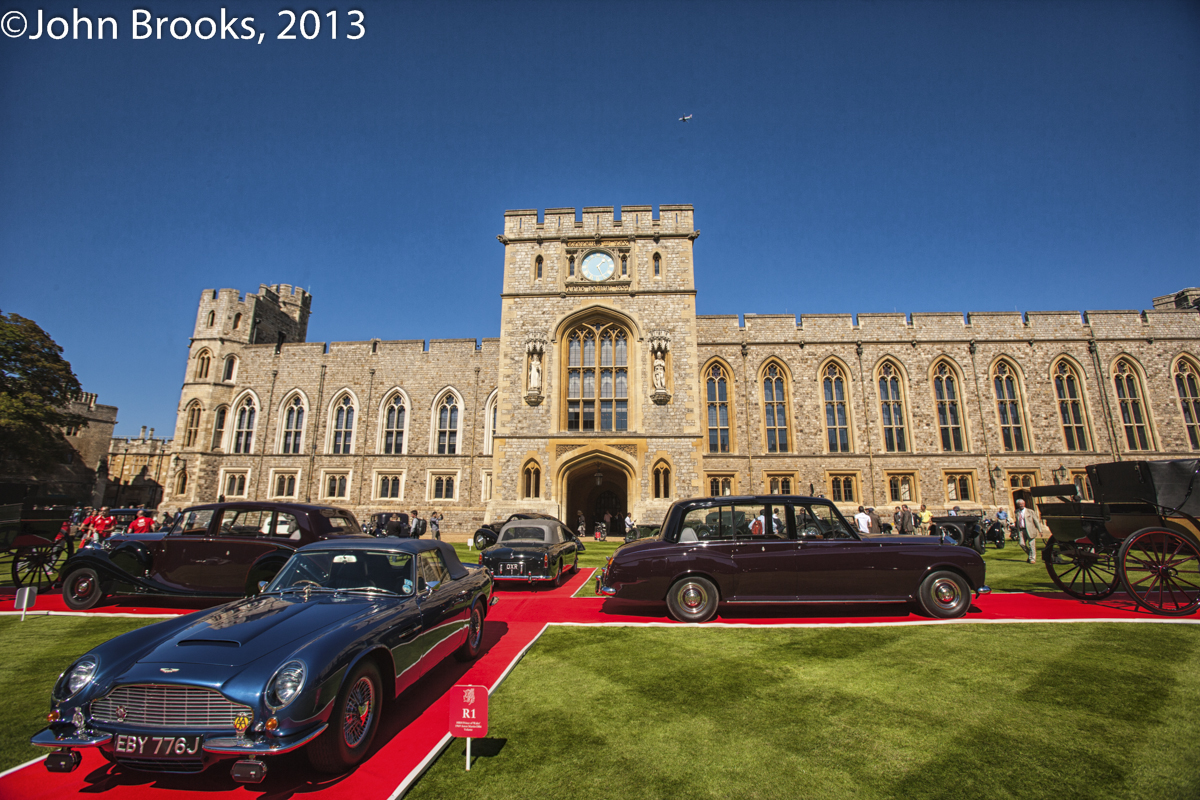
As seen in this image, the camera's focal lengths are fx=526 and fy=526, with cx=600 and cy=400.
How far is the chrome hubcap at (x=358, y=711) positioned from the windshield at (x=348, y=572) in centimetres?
93

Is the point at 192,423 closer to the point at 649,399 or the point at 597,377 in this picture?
the point at 597,377

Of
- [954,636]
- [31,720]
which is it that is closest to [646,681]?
[954,636]

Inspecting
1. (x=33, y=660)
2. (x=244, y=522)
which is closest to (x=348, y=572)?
(x=33, y=660)

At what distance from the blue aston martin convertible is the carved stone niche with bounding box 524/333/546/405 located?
15.8 metres

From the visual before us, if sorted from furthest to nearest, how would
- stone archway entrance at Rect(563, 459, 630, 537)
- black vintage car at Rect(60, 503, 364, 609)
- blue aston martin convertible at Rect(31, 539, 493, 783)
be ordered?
stone archway entrance at Rect(563, 459, 630, 537), black vintage car at Rect(60, 503, 364, 609), blue aston martin convertible at Rect(31, 539, 493, 783)

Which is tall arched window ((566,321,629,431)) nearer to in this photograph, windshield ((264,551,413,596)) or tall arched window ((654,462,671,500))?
tall arched window ((654,462,671,500))

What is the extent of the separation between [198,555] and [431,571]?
503cm

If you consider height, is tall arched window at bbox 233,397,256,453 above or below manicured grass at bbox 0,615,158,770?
above

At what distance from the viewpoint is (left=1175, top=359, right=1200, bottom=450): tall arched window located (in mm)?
23562

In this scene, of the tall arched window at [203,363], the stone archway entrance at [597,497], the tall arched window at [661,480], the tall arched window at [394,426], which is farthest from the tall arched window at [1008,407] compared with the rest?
the tall arched window at [203,363]

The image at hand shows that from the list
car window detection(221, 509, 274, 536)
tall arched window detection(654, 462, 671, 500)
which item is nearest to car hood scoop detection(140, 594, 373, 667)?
car window detection(221, 509, 274, 536)

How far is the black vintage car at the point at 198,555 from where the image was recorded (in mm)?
7395

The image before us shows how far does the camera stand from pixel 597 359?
66.7 feet

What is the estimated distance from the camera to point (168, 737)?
2703 mm
